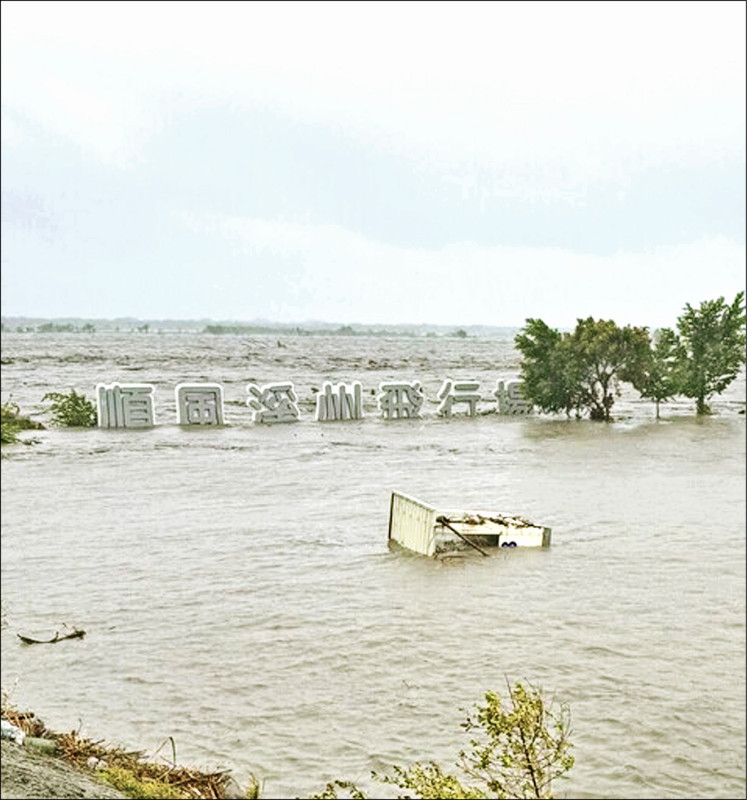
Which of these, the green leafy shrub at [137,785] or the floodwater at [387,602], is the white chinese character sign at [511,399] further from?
the green leafy shrub at [137,785]

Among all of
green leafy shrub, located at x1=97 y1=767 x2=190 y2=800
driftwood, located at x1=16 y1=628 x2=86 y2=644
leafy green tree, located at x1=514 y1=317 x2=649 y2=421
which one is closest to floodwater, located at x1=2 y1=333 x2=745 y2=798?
driftwood, located at x1=16 y1=628 x2=86 y2=644

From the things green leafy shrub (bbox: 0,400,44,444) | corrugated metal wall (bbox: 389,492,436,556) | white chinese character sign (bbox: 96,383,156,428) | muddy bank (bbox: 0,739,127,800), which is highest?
white chinese character sign (bbox: 96,383,156,428)

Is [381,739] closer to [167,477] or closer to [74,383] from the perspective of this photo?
[167,477]

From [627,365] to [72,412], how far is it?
13.6ft

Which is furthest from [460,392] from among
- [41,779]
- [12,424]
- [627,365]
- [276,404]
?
[12,424]

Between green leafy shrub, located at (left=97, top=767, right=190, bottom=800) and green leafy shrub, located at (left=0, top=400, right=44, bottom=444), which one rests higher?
green leafy shrub, located at (left=0, top=400, right=44, bottom=444)

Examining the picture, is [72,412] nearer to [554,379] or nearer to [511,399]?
[511,399]

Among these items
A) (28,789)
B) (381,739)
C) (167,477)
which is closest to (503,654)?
(381,739)

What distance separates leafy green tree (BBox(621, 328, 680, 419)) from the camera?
4.35 meters

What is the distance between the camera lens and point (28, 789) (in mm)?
2016

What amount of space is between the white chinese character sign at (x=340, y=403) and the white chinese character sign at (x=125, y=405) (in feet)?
3.38

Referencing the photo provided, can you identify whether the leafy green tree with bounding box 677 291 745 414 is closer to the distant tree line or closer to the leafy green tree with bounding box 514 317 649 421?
the distant tree line

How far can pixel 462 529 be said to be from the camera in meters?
3.41

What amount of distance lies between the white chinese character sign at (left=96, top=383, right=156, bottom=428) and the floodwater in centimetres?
53
